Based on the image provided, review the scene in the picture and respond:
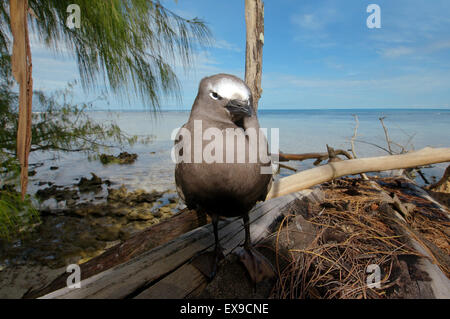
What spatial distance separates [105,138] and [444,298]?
4.69m

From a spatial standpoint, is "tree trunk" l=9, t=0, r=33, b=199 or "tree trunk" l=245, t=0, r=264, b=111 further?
"tree trunk" l=245, t=0, r=264, b=111

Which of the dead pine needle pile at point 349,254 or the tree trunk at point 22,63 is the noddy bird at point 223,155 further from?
the tree trunk at point 22,63

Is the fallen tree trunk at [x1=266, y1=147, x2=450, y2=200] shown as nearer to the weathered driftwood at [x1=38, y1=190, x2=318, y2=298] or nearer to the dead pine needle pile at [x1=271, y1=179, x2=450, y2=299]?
the dead pine needle pile at [x1=271, y1=179, x2=450, y2=299]

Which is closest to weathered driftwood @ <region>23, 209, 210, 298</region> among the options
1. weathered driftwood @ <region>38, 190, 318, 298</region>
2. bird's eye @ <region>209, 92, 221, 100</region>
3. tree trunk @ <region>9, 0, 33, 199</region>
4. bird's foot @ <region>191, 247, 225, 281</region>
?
weathered driftwood @ <region>38, 190, 318, 298</region>

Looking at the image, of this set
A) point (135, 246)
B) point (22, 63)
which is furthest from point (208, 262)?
point (22, 63)

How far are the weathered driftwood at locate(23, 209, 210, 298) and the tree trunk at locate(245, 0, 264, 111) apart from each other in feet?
4.91

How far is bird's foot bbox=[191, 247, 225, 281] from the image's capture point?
1207 mm

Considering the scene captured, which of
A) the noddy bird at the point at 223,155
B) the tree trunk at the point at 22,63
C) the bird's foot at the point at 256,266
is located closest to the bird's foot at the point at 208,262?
the noddy bird at the point at 223,155

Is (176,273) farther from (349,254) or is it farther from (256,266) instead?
(349,254)

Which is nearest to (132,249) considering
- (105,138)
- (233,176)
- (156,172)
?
(233,176)

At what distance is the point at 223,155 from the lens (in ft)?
3.42

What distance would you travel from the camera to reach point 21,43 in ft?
5.34

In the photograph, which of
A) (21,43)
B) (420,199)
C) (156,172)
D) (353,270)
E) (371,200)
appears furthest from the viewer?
(156,172)

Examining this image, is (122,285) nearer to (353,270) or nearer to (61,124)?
(353,270)
